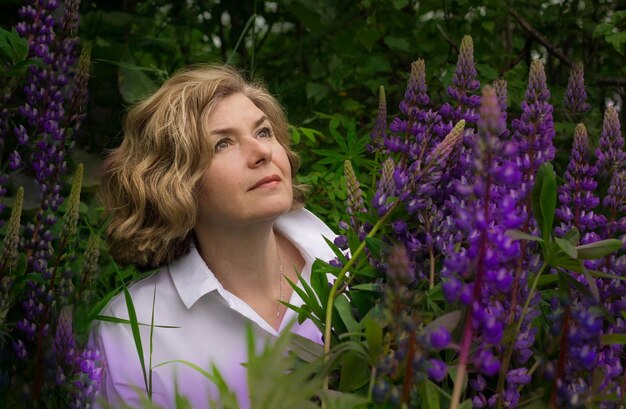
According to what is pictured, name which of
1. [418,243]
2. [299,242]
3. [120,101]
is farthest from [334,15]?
[418,243]

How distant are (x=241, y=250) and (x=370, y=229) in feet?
2.60

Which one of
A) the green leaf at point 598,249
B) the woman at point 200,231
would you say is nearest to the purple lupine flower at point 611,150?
the green leaf at point 598,249

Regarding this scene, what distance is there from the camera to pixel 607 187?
1.30 m

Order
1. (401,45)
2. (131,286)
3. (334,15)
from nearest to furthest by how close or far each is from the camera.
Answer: (131,286)
(401,45)
(334,15)

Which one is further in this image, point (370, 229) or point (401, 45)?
point (401, 45)

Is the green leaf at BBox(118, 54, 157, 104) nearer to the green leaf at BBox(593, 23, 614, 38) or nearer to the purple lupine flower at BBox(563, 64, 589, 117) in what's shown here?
the green leaf at BBox(593, 23, 614, 38)

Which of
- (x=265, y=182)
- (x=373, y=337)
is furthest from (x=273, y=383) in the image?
(x=265, y=182)

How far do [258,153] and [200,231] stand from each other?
0.36 metres

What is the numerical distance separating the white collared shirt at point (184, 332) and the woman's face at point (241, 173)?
5.3 inches

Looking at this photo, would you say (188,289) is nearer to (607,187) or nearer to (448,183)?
(448,183)

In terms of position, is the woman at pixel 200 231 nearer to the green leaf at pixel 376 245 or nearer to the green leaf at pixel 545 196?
the green leaf at pixel 376 245

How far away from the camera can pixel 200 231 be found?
6.93ft

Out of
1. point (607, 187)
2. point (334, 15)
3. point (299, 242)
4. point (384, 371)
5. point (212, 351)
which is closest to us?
point (384, 371)

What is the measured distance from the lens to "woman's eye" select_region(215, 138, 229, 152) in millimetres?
1957
